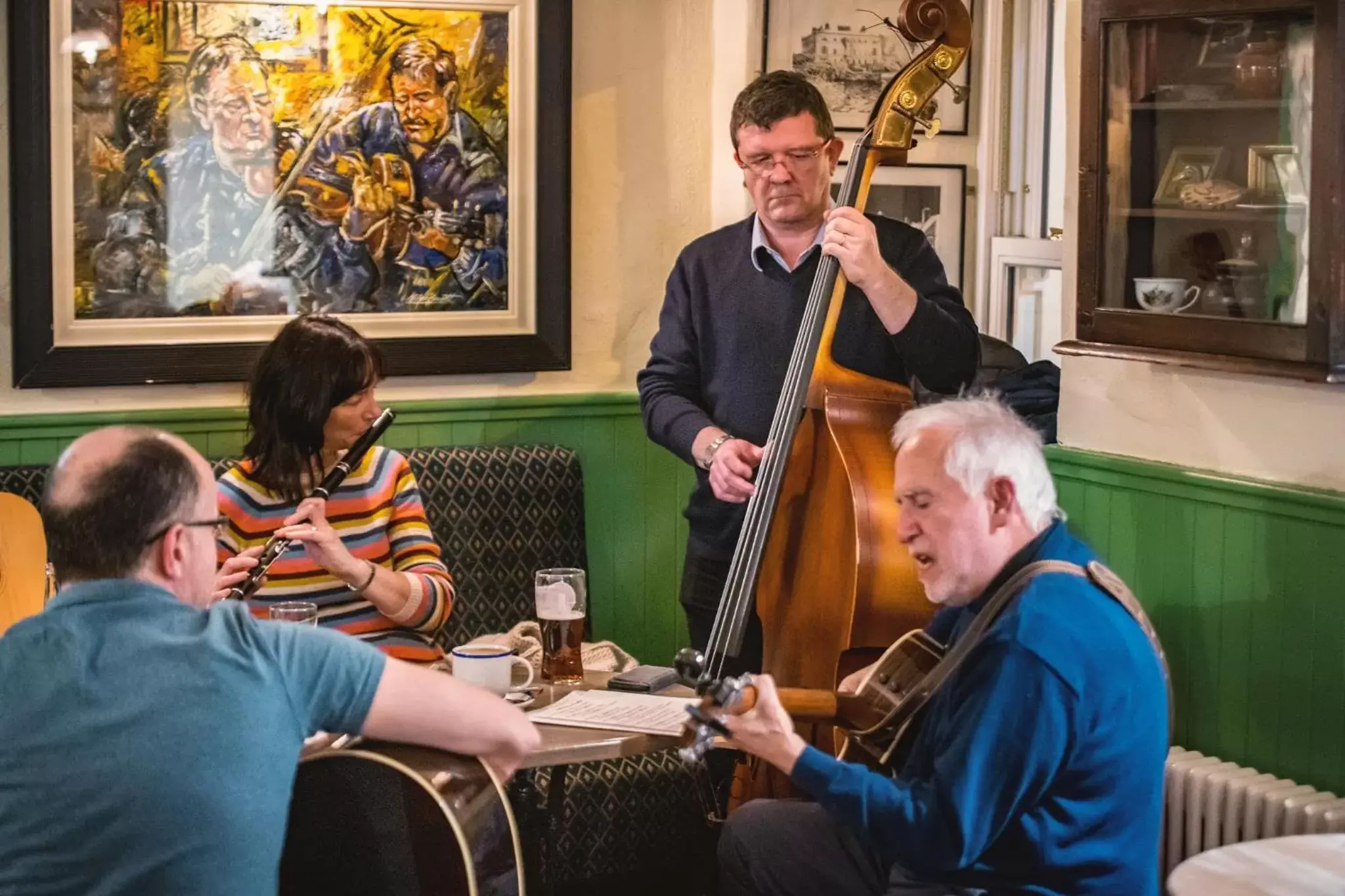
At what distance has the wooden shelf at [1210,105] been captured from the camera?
2.81m

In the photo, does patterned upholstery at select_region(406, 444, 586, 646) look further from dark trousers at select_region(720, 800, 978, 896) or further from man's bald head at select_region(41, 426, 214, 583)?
man's bald head at select_region(41, 426, 214, 583)

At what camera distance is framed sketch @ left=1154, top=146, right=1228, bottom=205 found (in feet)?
9.70

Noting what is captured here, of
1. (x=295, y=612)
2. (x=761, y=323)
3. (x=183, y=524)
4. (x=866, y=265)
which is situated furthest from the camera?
(x=761, y=323)

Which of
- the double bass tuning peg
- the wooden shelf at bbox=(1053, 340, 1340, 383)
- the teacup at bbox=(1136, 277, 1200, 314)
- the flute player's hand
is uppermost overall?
the double bass tuning peg

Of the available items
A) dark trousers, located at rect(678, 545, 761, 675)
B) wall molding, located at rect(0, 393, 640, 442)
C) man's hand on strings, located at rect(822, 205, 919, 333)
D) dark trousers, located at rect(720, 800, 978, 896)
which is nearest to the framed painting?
wall molding, located at rect(0, 393, 640, 442)

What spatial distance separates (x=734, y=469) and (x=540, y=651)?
0.48 m

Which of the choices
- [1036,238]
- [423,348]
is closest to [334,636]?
→ [423,348]

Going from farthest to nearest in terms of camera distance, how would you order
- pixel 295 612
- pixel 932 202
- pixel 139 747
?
pixel 932 202
pixel 295 612
pixel 139 747

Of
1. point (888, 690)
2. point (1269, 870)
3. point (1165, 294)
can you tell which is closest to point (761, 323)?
point (1165, 294)

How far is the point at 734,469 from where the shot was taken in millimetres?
2973

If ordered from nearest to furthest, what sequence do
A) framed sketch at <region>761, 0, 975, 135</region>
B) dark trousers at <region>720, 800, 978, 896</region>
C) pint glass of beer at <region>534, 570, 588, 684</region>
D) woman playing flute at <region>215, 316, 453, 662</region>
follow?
dark trousers at <region>720, 800, 978, 896</region> < pint glass of beer at <region>534, 570, 588, 684</region> < woman playing flute at <region>215, 316, 453, 662</region> < framed sketch at <region>761, 0, 975, 135</region>

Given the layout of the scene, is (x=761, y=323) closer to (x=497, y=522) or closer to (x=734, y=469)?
(x=734, y=469)

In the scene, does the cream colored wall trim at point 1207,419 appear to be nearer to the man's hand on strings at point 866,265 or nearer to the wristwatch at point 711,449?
the man's hand on strings at point 866,265

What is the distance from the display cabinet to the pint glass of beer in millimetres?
1134
